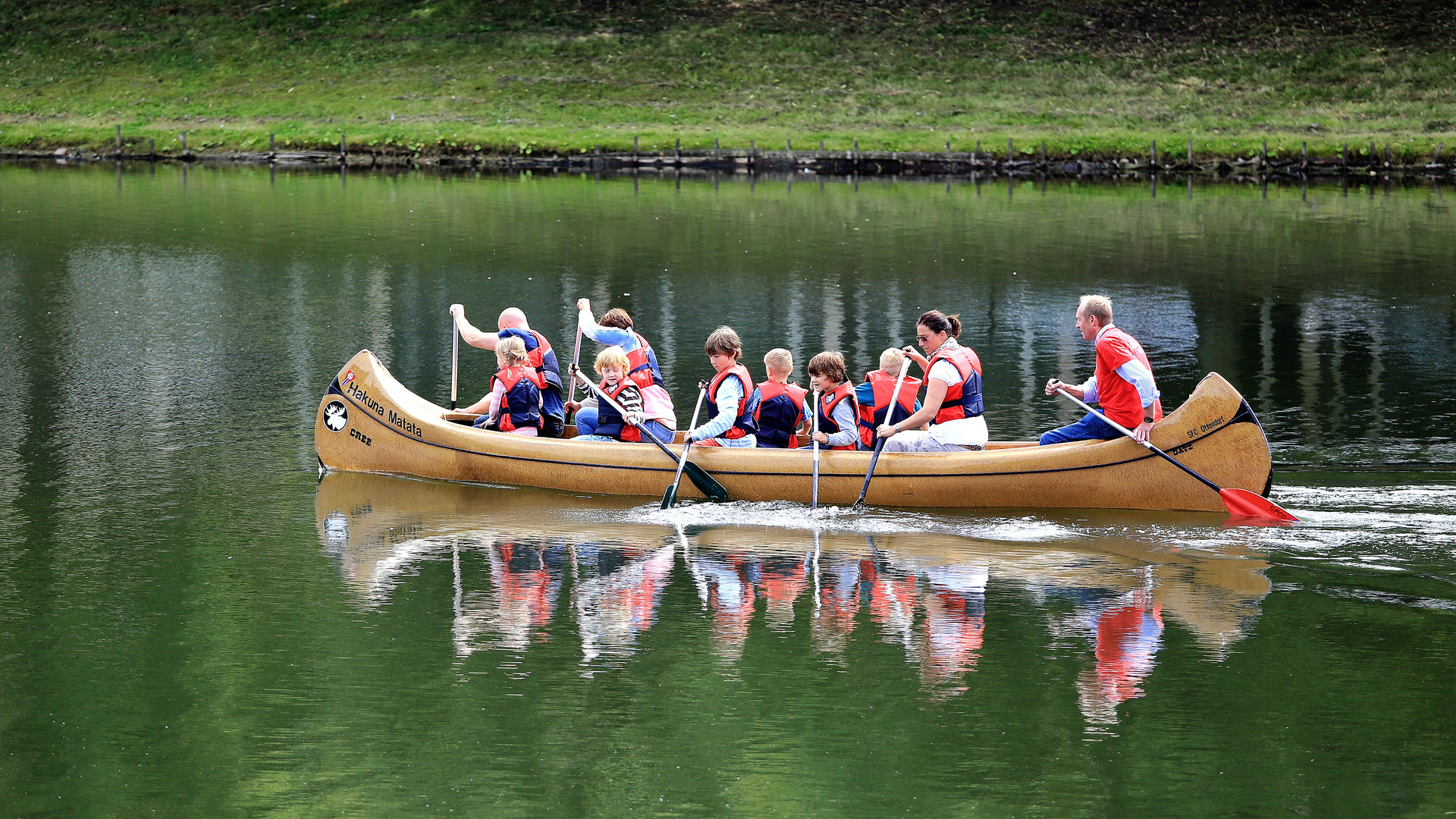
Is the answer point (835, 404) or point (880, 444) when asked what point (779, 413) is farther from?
point (880, 444)

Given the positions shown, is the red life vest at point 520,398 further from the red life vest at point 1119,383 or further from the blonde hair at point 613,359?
the red life vest at point 1119,383

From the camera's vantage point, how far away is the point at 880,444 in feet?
39.8

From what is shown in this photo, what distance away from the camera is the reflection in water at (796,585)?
29.5 ft

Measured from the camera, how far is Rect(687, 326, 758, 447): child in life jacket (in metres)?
12.1

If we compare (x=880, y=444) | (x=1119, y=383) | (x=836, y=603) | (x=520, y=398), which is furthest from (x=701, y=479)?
(x=1119, y=383)

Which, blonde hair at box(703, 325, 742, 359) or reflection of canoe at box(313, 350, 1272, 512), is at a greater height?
blonde hair at box(703, 325, 742, 359)

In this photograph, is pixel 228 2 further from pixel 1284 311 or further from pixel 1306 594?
pixel 1306 594

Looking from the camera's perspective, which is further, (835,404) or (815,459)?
(835,404)

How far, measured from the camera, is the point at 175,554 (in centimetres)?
1082

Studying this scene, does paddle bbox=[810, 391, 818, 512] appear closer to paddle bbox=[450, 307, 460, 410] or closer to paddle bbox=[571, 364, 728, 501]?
paddle bbox=[571, 364, 728, 501]

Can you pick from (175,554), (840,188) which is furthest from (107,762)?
(840,188)

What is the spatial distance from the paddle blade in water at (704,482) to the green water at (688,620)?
0.23m

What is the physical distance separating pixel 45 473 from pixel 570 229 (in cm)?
2196

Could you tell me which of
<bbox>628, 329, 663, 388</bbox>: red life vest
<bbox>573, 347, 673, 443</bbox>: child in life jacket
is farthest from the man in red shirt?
<bbox>628, 329, 663, 388</bbox>: red life vest
